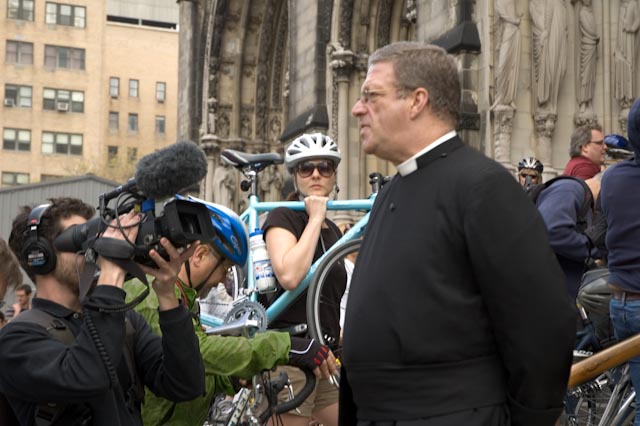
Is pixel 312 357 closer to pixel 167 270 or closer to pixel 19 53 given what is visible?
pixel 167 270

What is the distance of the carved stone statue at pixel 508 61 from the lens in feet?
43.7

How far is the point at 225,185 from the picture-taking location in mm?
24703

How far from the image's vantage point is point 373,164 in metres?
18.8


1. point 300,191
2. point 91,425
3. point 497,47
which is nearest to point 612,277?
point 300,191

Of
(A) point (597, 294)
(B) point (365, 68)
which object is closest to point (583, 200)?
(A) point (597, 294)

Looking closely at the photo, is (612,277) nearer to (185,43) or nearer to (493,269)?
(493,269)

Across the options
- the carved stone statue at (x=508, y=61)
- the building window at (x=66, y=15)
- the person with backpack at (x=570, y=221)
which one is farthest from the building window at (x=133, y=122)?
the person with backpack at (x=570, y=221)

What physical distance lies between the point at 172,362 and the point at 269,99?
22038 millimetres

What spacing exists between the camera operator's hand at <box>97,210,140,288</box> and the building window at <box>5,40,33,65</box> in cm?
6689

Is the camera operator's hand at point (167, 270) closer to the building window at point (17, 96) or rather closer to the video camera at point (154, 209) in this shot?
the video camera at point (154, 209)

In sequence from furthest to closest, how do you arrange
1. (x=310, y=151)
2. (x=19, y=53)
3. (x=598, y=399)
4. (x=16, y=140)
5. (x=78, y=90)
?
(x=78, y=90)
(x=19, y=53)
(x=16, y=140)
(x=310, y=151)
(x=598, y=399)

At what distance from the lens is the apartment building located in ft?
220

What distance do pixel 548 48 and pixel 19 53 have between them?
2335 inches

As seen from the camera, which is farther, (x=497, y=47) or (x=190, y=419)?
(x=497, y=47)
